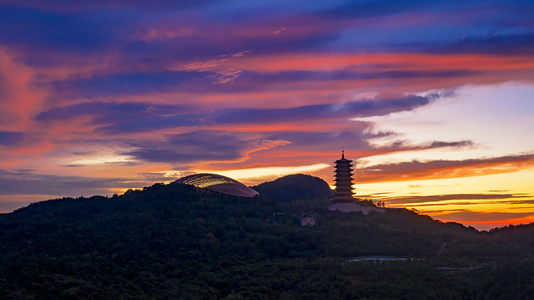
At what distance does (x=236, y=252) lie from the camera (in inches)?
4274

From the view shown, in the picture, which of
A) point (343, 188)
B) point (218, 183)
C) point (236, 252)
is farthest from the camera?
point (343, 188)

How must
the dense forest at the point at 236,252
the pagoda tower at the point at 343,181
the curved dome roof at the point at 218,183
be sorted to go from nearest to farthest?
the dense forest at the point at 236,252
the curved dome roof at the point at 218,183
the pagoda tower at the point at 343,181

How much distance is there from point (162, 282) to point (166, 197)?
5587cm

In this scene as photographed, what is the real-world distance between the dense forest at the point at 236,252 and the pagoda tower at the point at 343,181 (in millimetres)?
15051

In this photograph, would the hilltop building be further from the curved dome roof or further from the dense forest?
the curved dome roof

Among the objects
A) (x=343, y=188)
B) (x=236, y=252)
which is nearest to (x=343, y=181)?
(x=343, y=188)

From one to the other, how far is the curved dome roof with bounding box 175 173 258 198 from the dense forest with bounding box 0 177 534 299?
15.3 feet

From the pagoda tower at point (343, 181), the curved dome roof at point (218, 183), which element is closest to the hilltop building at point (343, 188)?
the pagoda tower at point (343, 181)

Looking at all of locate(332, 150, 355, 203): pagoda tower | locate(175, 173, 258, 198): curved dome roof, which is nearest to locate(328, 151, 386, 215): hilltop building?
locate(332, 150, 355, 203): pagoda tower

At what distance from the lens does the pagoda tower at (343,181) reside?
6571 inches

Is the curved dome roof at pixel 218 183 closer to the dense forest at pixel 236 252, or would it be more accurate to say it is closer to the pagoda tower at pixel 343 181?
the dense forest at pixel 236 252

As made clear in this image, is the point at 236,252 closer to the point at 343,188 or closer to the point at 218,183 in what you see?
the point at 218,183

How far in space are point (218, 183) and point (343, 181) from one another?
3640 cm

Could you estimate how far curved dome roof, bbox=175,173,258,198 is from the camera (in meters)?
154
